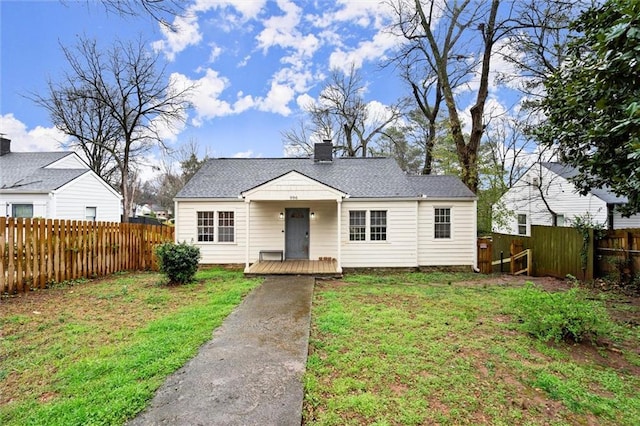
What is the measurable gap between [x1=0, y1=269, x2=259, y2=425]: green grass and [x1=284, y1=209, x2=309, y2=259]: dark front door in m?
3.90

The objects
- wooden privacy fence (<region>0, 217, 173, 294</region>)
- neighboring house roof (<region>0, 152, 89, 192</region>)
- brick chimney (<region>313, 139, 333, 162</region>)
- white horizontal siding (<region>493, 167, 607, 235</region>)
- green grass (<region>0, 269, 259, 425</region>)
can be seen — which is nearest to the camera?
green grass (<region>0, 269, 259, 425</region>)

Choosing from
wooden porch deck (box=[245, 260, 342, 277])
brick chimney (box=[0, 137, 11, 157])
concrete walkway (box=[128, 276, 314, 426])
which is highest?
brick chimney (box=[0, 137, 11, 157])

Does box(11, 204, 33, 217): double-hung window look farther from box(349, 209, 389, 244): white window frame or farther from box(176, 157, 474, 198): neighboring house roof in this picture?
box(349, 209, 389, 244): white window frame

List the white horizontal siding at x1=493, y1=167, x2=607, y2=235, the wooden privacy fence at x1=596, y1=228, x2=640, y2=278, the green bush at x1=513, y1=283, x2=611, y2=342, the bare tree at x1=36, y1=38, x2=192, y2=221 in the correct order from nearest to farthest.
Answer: the green bush at x1=513, y1=283, x2=611, y2=342, the wooden privacy fence at x1=596, y1=228, x2=640, y2=278, the white horizontal siding at x1=493, y1=167, x2=607, y2=235, the bare tree at x1=36, y1=38, x2=192, y2=221

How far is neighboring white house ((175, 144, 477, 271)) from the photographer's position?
35.4ft

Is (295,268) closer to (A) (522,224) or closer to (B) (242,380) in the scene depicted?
(B) (242,380)

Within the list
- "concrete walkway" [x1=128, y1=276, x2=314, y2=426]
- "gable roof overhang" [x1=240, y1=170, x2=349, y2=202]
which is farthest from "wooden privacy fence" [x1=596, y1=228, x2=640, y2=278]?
"concrete walkway" [x1=128, y1=276, x2=314, y2=426]

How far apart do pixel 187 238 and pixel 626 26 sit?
11580mm

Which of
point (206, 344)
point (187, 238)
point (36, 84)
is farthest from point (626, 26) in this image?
point (36, 84)

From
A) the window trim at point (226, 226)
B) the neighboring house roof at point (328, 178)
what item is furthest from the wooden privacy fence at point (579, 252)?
the window trim at point (226, 226)

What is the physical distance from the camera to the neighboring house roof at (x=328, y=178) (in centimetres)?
1107

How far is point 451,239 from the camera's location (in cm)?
1109

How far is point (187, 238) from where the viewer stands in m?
11.0

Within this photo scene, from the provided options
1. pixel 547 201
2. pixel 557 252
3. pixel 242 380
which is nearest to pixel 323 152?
pixel 557 252
